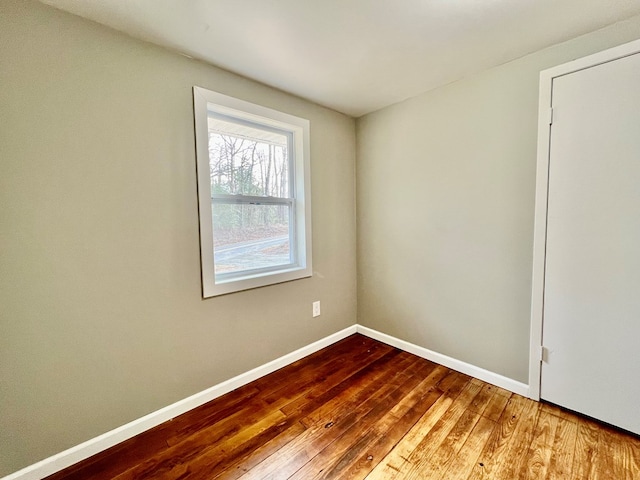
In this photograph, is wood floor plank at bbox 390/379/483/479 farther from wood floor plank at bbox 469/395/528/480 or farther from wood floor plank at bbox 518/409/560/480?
wood floor plank at bbox 518/409/560/480

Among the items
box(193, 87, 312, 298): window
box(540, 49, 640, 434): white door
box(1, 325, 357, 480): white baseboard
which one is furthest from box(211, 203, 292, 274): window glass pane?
Answer: box(540, 49, 640, 434): white door

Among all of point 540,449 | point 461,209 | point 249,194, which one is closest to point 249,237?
point 249,194

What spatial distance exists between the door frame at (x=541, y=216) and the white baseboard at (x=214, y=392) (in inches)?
8.5

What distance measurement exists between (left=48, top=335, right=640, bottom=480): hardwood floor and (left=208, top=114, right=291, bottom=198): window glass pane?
1481 mm

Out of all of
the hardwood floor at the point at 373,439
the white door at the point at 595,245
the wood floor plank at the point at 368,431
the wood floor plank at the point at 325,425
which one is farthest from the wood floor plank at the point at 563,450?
the wood floor plank at the point at 325,425

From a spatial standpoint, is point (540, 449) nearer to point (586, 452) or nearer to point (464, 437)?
point (586, 452)

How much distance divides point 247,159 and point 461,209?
166 centimetres

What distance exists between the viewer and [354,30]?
1.43 m

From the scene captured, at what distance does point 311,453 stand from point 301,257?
53.5 inches

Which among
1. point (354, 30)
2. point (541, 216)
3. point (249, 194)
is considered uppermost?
point (354, 30)

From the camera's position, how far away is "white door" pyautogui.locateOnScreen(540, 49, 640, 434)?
1370 mm

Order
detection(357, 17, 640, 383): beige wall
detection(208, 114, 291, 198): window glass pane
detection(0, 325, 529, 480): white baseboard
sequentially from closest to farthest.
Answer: detection(0, 325, 529, 480): white baseboard < detection(357, 17, 640, 383): beige wall < detection(208, 114, 291, 198): window glass pane

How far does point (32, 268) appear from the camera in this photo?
1219mm

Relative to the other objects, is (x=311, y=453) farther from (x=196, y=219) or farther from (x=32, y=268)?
(x=32, y=268)
